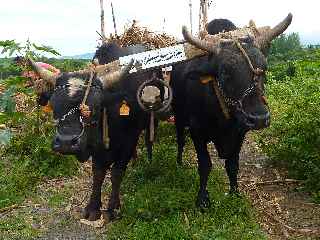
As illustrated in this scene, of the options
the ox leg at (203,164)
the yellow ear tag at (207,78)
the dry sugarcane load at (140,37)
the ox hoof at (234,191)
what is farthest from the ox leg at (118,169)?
the dry sugarcane load at (140,37)

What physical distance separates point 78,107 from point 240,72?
1541 mm

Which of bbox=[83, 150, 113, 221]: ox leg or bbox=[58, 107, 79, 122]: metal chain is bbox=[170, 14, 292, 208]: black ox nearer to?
bbox=[83, 150, 113, 221]: ox leg

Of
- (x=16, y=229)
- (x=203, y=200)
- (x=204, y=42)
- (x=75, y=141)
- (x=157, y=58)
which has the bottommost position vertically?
(x=16, y=229)

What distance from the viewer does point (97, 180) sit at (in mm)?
5441

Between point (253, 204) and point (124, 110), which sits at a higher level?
point (124, 110)

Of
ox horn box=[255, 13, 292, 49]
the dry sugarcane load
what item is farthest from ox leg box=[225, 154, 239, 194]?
the dry sugarcane load

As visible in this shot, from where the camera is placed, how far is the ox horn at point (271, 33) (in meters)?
5.09

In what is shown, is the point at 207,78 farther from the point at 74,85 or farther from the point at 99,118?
the point at 74,85

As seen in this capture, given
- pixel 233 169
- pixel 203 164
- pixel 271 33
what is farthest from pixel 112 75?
pixel 233 169

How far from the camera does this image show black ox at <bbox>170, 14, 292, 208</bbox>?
4.73m

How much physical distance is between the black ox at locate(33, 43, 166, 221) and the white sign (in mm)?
204

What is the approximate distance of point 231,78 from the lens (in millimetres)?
4797

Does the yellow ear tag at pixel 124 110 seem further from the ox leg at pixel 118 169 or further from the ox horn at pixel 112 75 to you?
the ox leg at pixel 118 169

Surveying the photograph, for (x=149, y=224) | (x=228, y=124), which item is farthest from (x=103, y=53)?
(x=149, y=224)
